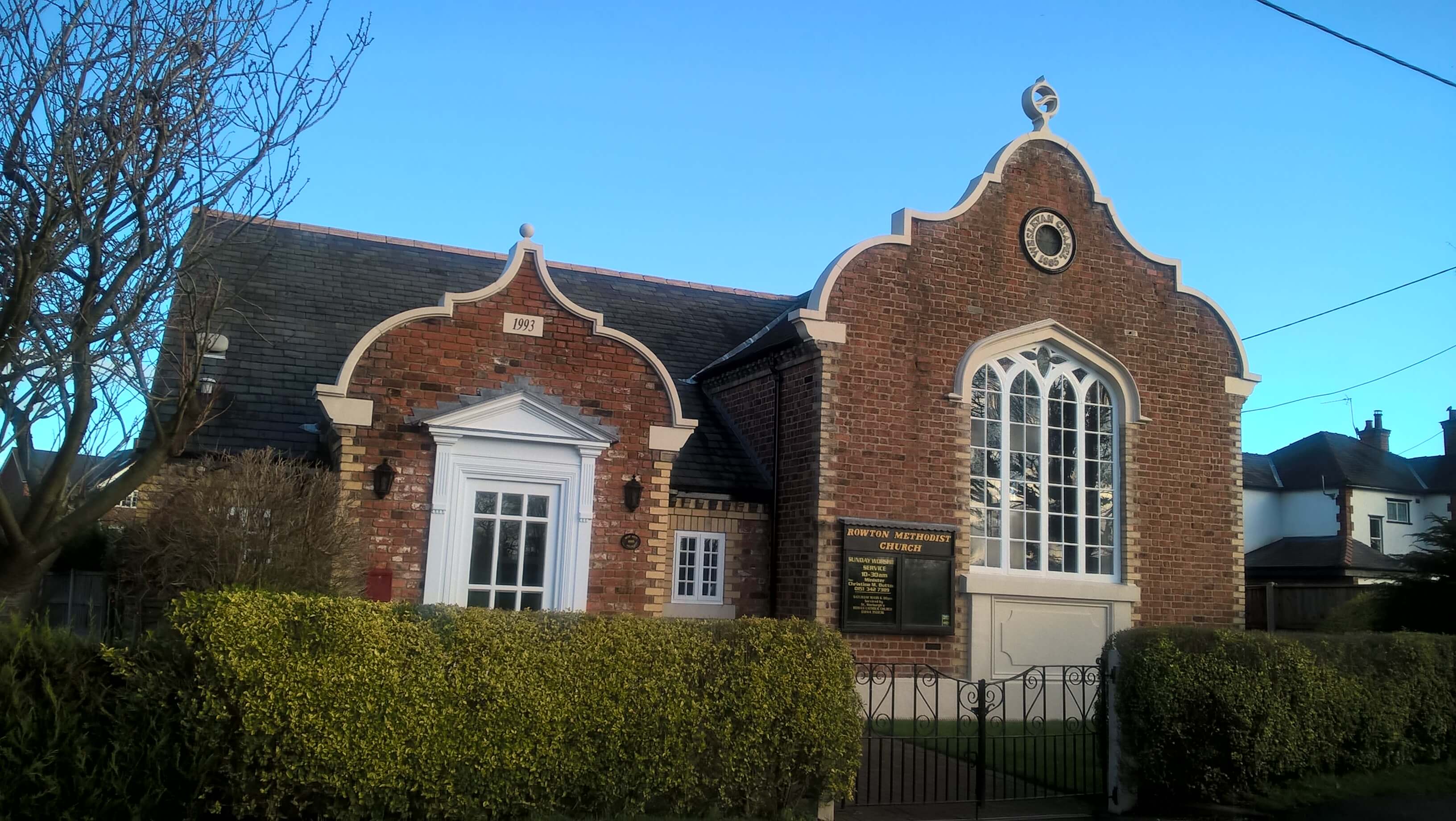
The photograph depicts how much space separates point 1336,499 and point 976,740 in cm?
3296

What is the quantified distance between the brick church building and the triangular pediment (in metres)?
0.03

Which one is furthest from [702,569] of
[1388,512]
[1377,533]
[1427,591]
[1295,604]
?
[1388,512]

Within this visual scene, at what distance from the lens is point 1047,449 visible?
16.2m

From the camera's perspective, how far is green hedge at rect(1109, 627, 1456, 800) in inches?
426

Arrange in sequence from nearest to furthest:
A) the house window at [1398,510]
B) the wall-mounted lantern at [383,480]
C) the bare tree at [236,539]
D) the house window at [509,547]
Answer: the bare tree at [236,539]
the wall-mounted lantern at [383,480]
the house window at [509,547]
the house window at [1398,510]

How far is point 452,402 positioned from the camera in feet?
43.0

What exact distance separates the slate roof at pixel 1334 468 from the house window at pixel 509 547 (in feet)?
111

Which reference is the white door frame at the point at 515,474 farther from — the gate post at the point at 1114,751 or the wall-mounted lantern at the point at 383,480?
the gate post at the point at 1114,751

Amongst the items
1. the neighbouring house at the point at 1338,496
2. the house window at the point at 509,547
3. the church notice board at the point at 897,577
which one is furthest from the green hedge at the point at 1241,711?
the neighbouring house at the point at 1338,496

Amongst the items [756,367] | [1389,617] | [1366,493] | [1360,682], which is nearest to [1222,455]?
[1389,617]

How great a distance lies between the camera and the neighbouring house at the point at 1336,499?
37969mm

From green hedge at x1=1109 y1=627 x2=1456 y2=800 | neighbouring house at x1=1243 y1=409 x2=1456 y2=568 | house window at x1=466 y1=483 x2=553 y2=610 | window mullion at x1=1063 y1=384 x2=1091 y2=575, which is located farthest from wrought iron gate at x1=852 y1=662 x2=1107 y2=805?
neighbouring house at x1=1243 y1=409 x2=1456 y2=568

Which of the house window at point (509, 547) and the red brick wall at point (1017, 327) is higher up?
the red brick wall at point (1017, 327)

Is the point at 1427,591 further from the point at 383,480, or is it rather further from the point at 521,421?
the point at 383,480
